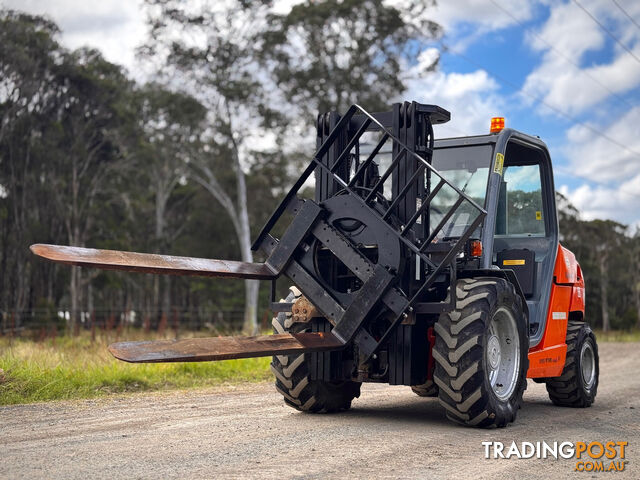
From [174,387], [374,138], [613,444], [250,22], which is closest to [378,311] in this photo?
[613,444]

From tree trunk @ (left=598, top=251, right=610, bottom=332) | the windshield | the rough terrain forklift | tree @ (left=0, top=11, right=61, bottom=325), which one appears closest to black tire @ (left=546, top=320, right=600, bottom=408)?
the rough terrain forklift

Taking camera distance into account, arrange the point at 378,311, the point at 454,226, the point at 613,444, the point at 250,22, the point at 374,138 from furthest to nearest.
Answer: the point at 250,22 → the point at 374,138 → the point at 454,226 → the point at 378,311 → the point at 613,444

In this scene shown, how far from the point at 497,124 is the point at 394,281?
245 cm

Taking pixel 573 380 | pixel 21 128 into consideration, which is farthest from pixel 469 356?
pixel 21 128

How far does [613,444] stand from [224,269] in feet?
10.9

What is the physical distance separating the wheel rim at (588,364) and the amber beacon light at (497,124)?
279 cm

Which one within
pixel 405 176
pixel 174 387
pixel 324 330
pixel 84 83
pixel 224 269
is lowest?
pixel 174 387

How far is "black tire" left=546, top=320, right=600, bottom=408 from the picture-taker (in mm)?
8797

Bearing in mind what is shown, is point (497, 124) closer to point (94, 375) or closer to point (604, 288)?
point (94, 375)

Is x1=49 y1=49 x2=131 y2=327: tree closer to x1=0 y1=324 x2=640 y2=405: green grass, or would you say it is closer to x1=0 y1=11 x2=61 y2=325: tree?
x1=0 y1=11 x2=61 y2=325: tree

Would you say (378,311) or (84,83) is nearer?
(378,311)

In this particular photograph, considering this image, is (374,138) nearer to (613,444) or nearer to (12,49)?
(12,49)

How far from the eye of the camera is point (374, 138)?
27.9 m

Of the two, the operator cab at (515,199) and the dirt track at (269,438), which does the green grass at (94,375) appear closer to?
the dirt track at (269,438)
